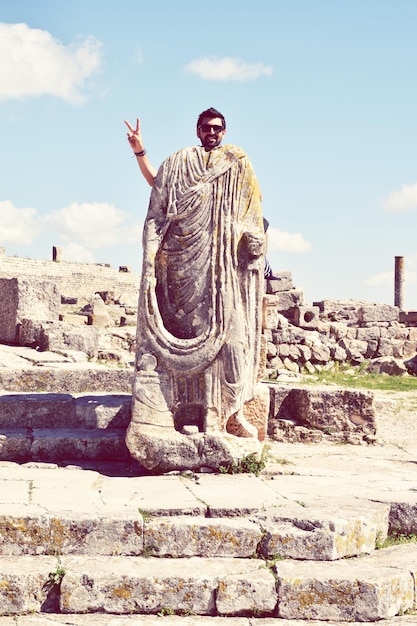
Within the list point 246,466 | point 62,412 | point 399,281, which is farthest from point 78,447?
point 399,281

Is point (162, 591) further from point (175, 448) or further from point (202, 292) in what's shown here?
point (202, 292)

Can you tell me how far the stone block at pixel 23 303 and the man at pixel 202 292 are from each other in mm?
6359

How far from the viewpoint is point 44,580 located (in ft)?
13.7

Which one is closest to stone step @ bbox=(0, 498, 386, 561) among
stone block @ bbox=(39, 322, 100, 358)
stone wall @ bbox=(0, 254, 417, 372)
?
stone block @ bbox=(39, 322, 100, 358)

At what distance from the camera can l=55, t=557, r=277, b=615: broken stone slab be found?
4.16 meters

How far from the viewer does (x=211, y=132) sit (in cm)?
654

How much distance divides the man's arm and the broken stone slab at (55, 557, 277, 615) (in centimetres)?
329

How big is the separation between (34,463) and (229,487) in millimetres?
1536

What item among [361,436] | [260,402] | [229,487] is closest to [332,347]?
[361,436]

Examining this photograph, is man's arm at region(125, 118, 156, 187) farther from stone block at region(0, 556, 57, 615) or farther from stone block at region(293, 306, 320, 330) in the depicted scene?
stone block at region(293, 306, 320, 330)

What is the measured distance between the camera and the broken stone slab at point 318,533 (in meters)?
4.57

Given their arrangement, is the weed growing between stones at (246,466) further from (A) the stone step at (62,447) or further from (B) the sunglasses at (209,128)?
(B) the sunglasses at (209,128)

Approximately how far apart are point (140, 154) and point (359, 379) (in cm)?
956

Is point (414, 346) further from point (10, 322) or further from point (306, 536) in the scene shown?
point (306, 536)
